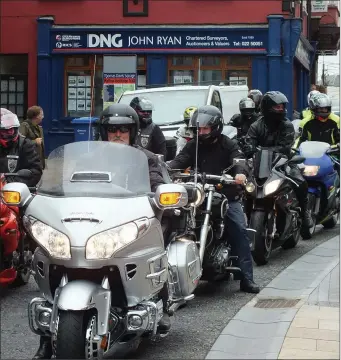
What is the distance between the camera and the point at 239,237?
26.1 feet

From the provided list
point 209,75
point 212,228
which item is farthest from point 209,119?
point 209,75

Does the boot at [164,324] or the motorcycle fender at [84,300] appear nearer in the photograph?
the motorcycle fender at [84,300]

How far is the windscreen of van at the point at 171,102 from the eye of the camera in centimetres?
1502

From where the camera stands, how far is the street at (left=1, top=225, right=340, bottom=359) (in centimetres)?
602

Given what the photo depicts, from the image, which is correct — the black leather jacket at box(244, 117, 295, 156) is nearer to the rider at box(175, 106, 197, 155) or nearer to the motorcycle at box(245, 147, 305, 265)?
the motorcycle at box(245, 147, 305, 265)

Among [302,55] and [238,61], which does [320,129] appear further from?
[302,55]

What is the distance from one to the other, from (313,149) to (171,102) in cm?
410

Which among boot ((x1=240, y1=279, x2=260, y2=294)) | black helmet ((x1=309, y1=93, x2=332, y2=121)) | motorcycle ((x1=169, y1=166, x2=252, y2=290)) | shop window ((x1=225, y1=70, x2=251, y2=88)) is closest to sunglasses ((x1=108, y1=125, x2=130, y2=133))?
motorcycle ((x1=169, y1=166, x2=252, y2=290))

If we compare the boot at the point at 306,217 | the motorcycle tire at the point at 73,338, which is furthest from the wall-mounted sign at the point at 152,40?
the motorcycle tire at the point at 73,338

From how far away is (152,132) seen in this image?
11078 millimetres

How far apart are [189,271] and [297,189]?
14.6 feet

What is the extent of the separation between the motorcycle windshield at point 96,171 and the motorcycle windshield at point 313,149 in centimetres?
600

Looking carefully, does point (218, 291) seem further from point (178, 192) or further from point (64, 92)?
point (64, 92)

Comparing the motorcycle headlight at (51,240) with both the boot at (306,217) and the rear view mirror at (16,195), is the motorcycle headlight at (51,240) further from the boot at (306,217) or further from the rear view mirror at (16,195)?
the boot at (306,217)
